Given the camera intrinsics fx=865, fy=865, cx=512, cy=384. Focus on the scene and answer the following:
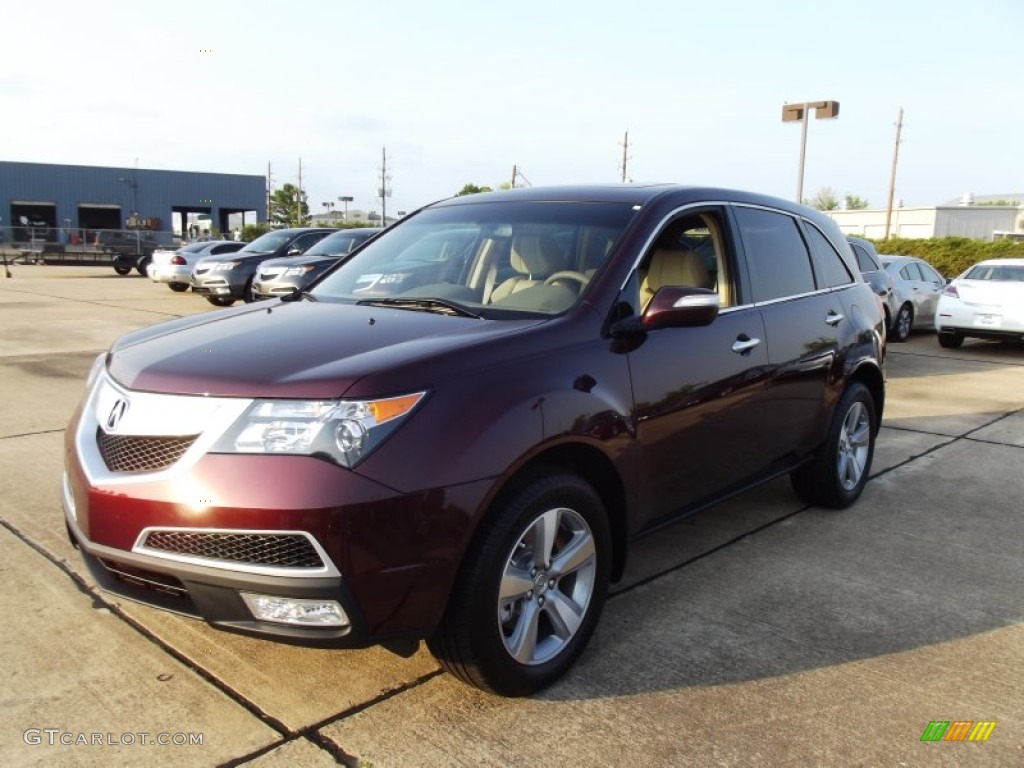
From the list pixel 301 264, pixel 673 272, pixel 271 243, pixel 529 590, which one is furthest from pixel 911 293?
pixel 529 590

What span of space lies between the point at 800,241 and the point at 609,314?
201cm

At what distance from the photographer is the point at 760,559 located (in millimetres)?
4258

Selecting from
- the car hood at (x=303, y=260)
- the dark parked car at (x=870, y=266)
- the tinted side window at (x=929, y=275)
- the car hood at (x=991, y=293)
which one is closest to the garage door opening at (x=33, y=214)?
the car hood at (x=303, y=260)

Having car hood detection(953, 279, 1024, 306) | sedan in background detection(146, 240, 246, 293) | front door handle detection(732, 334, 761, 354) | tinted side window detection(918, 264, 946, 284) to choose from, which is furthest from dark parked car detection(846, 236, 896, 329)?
sedan in background detection(146, 240, 246, 293)

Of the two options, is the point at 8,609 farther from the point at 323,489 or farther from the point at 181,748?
the point at 323,489

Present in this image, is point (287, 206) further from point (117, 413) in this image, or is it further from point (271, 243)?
point (117, 413)

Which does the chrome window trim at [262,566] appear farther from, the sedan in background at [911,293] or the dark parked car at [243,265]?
the dark parked car at [243,265]

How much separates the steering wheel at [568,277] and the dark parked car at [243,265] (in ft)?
44.5

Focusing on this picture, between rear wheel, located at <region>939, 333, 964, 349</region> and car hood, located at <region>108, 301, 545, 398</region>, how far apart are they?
12.8 m

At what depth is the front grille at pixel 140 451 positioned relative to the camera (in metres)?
2.54

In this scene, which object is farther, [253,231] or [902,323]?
[253,231]

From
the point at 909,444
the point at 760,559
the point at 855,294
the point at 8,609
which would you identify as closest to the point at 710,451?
the point at 760,559

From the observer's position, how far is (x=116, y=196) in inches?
2132

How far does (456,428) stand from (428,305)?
975 mm
